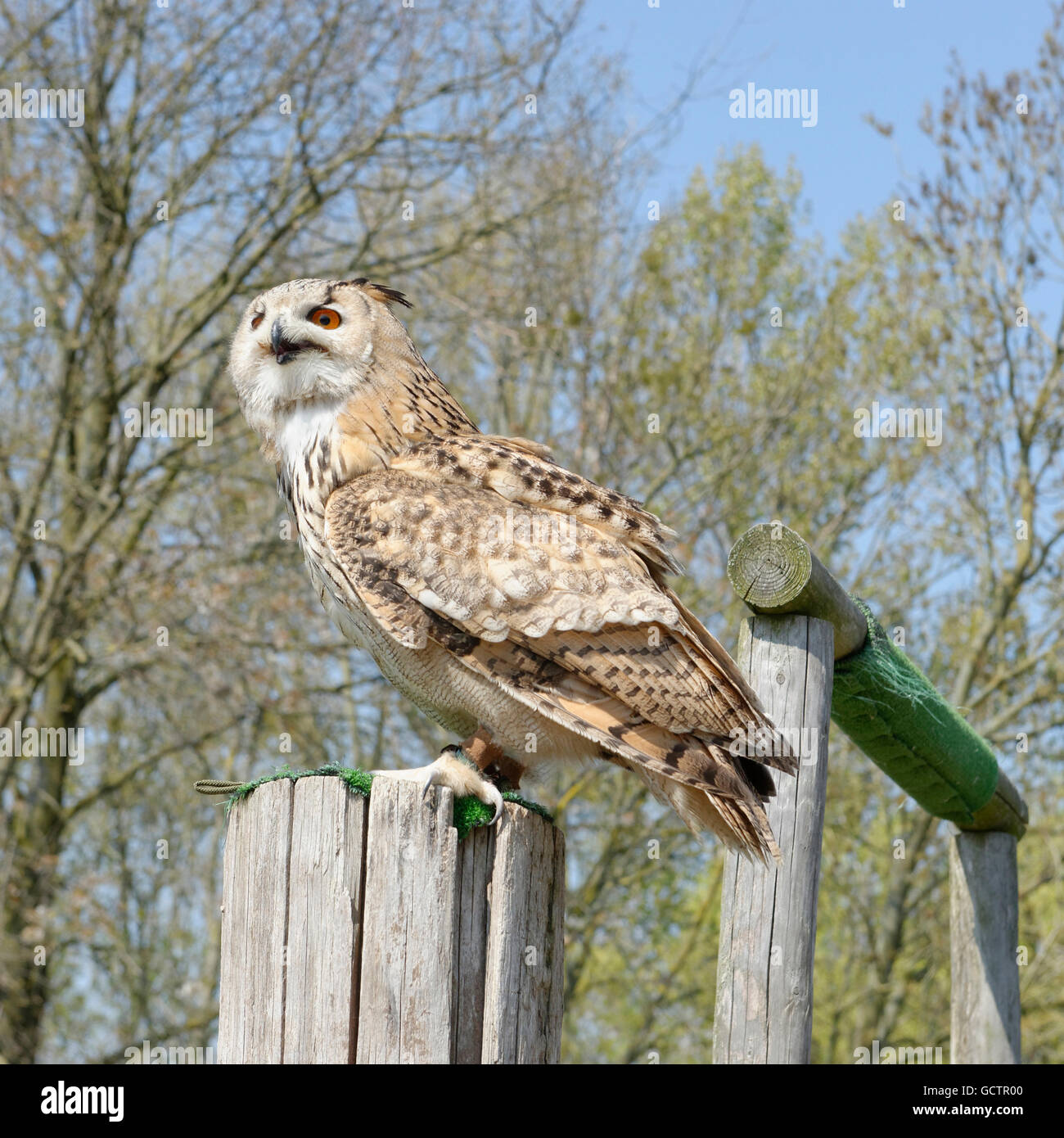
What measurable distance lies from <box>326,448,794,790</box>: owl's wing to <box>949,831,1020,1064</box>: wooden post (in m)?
2.62

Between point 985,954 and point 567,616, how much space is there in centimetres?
312

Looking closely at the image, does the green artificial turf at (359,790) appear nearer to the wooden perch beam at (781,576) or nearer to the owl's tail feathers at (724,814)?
the owl's tail feathers at (724,814)

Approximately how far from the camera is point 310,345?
3.69 m

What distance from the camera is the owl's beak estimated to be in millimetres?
3648

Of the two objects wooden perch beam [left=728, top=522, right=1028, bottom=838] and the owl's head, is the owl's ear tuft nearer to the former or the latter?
the owl's head

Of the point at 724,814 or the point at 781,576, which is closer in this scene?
the point at 724,814

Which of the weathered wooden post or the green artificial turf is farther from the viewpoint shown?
the weathered wooden post

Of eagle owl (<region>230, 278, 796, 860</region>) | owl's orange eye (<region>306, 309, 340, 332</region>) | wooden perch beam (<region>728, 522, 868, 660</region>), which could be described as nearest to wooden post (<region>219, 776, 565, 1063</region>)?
eagle owl (<region>230, 278, 796, 860</region>)

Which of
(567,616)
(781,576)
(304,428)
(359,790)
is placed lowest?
(359,790)

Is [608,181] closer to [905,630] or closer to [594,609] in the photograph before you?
[905,630]

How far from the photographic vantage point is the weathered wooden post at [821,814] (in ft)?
11.3

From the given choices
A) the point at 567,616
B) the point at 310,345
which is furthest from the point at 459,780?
the point at 310,345

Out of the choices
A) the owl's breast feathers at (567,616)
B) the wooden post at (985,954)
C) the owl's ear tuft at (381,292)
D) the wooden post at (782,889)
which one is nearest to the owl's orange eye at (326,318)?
the owl's ear tuft at (381,292)

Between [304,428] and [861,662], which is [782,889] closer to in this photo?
[861,662]
